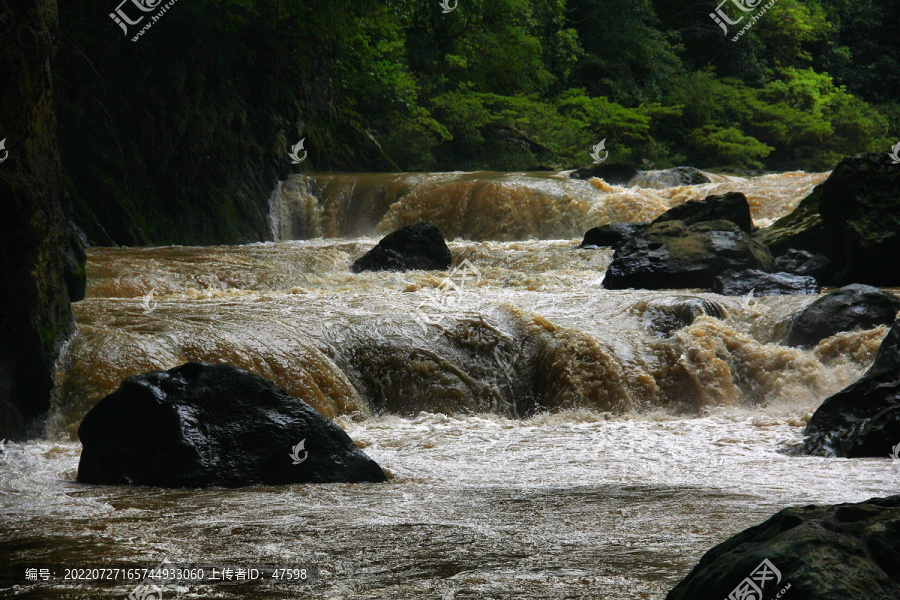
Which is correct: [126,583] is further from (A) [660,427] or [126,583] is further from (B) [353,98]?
Result: (B) [353,98]

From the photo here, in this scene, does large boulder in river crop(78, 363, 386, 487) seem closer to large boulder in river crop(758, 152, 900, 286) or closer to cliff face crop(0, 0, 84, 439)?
cliff face crop(0, 0, 84, 439)

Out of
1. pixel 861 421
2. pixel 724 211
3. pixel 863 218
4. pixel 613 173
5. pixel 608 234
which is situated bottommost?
pixel 861 421

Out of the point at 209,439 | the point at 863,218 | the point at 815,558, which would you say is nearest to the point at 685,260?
the point at 863,218

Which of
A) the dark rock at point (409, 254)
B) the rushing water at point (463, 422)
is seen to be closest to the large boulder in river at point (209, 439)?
the rushing water at point (463, 422)

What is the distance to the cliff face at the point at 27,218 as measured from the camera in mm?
5102

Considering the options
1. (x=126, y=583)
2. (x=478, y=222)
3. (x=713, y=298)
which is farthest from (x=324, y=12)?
(x=126, y=583)

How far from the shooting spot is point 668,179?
17.8 m

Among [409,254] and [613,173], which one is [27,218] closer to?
[409,254]

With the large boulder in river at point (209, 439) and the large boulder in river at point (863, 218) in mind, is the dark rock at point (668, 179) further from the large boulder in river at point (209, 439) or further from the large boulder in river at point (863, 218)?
the large boulder in river at point (209, 439)

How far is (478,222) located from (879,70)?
24.7m

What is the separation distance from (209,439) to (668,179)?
15119mm

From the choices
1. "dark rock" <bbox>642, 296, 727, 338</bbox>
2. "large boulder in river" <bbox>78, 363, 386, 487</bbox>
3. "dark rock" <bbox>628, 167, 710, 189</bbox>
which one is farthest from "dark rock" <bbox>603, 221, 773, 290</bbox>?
"dark rock" <bbox>628, 167, 710, 189</bbox>

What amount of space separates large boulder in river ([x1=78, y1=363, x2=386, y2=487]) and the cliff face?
1.39 meters

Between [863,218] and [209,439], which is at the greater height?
[863,218]
